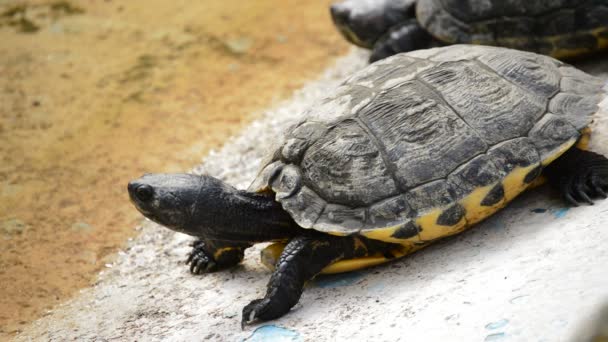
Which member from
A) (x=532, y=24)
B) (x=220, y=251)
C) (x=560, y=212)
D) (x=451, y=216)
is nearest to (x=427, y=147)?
(x=451, y=216)

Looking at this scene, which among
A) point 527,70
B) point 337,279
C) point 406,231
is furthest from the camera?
point 527,70

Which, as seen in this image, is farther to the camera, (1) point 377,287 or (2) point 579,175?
(2) point 579,175

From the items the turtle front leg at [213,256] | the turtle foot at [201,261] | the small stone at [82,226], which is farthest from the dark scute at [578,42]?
the small stone at [82,226]

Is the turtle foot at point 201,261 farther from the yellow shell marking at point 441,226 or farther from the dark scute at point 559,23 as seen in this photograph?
the dark scute at point 559,23

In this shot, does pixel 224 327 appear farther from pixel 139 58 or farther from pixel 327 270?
pixel 139 58

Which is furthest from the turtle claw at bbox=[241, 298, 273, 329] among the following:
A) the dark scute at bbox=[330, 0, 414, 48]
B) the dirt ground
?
the dark scute at bbox=[330, 0, 414, 48]

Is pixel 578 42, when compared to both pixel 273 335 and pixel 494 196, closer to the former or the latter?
pixel 494 196

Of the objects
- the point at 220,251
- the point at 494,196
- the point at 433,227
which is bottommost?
the point at 220,251
